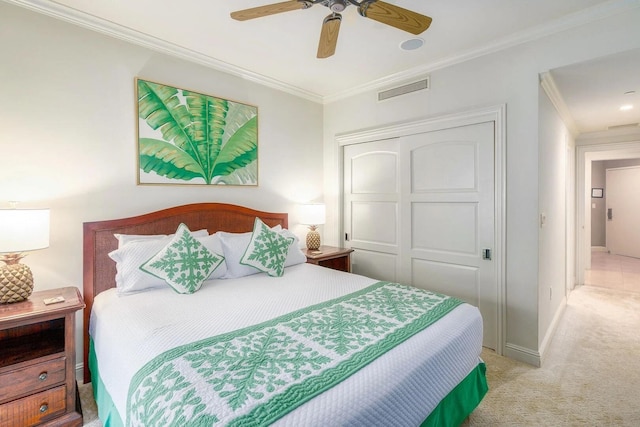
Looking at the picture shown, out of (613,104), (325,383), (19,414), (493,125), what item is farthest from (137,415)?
(613,104)

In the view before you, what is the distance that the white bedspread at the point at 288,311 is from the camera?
110cm

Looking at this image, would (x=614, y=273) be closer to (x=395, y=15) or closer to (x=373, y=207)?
(x=373, y=207)

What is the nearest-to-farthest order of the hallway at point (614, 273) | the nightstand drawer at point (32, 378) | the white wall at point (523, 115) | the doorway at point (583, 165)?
1. the nightstand drawer at point (32, 378)
2. the white wall at point (523, 115)
3. the doorway at point (583, 165)
4. the hallway at point (614, 273)

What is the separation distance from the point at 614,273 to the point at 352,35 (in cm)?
611

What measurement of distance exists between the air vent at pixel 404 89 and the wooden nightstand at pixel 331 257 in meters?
1.79

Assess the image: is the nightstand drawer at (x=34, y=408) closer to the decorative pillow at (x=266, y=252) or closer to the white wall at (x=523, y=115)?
the decorative pillow at (x=266, y=252)

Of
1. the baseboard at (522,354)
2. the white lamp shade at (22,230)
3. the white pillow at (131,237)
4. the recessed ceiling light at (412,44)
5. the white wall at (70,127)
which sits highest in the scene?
the recessed ceiling light at (412,44)

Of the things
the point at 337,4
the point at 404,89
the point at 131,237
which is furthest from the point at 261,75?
the point at 131,237

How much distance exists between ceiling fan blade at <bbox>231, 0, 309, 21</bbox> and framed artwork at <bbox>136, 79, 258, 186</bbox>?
1275 millimetres

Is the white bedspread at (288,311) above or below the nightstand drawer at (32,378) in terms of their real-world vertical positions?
above

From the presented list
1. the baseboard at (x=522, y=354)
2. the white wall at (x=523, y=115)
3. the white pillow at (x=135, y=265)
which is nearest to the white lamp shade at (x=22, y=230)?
the white pillow at (x=135, y=265)

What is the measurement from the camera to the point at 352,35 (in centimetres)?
254

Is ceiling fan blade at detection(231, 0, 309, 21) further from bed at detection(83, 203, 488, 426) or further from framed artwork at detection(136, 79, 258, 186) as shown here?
bed at detection(83, 203, 488, 426)

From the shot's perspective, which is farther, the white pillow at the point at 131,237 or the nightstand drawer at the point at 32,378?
the white pillow at the point at 131,237
